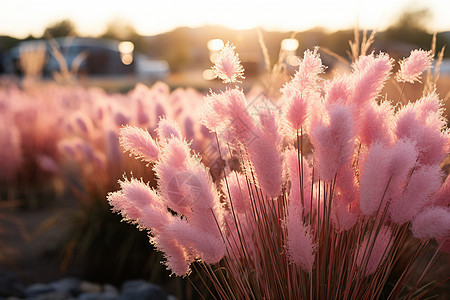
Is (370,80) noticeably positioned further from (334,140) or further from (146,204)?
(146,204)

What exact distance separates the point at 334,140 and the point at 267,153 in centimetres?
12

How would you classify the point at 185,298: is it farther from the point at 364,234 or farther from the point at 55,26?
the point at 55,26

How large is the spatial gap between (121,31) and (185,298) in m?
35.8

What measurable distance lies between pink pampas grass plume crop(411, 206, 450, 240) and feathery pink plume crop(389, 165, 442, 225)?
0.07 feet

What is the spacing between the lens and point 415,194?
1021 mm

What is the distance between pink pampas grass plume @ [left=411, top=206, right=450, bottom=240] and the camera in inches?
38.3

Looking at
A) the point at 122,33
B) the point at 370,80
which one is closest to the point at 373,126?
the point at 370,80

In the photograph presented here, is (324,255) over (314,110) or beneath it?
beneath

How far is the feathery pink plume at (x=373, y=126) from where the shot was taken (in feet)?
3.60

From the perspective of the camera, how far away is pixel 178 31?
35500 mm

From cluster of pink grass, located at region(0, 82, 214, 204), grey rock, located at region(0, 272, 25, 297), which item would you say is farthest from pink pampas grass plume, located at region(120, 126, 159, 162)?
grey rock, located at region(0, 272, 25, 297)

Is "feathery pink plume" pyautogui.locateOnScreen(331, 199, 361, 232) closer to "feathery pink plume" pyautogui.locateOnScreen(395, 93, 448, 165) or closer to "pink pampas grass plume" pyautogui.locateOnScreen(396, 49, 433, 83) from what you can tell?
"feathery pink plume" pyautogui.locateOnScreen(395, 93, 448, 165)

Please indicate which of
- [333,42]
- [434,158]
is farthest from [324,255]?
[333,42]

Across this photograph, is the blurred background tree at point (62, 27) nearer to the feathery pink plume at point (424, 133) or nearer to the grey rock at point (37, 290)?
the grey rock at point (37, 290)
